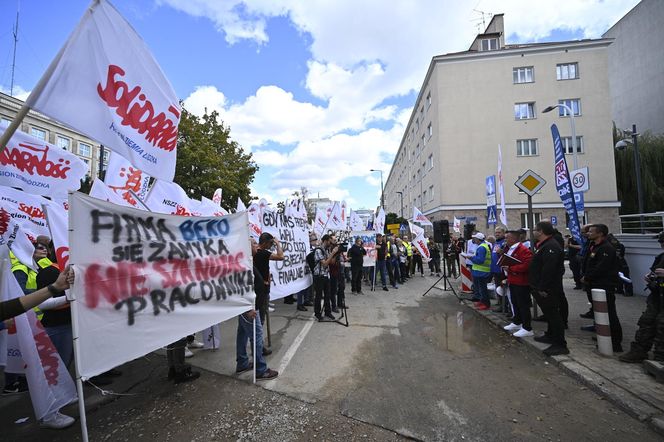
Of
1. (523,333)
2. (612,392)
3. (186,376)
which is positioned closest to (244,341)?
(186,376)

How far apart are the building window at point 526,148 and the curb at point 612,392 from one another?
27312mm

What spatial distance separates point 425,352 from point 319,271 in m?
2.87

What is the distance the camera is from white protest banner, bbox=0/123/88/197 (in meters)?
4.91

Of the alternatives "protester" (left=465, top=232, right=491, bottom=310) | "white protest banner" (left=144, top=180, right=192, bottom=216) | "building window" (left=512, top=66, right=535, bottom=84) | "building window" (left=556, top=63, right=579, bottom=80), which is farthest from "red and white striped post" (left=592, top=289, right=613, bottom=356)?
"building window" (left=556, top=63, right=579, bottom=80)

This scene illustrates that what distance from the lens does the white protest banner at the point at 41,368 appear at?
3152 millimetres

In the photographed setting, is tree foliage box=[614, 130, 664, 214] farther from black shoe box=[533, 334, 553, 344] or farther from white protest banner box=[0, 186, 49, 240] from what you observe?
white protest banner box=[0, 186, 49, 240]

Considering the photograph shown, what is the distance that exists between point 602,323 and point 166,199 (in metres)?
8.08

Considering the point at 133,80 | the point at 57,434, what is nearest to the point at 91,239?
the point at 133,80

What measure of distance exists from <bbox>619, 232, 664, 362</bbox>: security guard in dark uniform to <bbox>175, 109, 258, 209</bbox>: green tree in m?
19.1

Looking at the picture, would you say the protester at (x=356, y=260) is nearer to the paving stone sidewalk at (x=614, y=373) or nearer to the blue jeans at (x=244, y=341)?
the paving stone sidewalk at (x=614, y=373)

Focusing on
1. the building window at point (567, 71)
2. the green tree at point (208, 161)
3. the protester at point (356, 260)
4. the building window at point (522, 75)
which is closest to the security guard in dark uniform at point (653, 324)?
the protester at point (356, 260)

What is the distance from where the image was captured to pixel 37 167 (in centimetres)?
514

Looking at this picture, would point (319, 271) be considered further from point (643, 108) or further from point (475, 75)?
point (643, 108)

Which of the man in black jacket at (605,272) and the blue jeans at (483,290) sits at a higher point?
the man in black jacket at (605,272)
